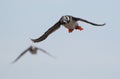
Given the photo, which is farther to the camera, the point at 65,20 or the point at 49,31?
the point at 49,31

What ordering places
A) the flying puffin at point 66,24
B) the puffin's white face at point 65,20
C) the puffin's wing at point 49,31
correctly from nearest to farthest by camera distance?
the puffin's white face at point 65,20 → the flying puffin at point 66,24 → the puffin's wing at point 49,31

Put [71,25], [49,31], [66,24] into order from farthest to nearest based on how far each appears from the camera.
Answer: [49,31] → [71,25] → [66,24]

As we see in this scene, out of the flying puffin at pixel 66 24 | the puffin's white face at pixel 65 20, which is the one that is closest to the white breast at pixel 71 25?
the flying puffin at pixel 66 24

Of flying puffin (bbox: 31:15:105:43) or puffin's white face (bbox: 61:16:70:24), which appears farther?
flying puffin (bbox: 31:15:105:43)

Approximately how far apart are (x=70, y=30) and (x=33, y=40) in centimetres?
128

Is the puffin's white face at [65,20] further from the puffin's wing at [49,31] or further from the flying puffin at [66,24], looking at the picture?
the puffin's wing at [49,31]

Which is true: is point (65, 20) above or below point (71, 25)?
below

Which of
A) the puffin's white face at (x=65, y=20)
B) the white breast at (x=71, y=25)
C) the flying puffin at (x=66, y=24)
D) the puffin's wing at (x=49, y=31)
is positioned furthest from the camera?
the puffin's wing at (x=49, y=31)

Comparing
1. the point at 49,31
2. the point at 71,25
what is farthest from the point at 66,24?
the point at 49,31

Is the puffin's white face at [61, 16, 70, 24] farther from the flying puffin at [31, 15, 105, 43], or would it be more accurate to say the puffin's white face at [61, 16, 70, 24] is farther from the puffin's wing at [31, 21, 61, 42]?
the puffin's wing at [31, 21, 61, 42]

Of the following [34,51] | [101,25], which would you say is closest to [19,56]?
[34,51]

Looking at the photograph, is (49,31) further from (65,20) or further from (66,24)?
(65,20)

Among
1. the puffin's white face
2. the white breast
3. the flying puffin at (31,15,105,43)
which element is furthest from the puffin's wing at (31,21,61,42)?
the puffin's white face

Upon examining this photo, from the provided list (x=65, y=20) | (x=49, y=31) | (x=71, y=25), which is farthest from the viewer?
(x=49, y=31)
